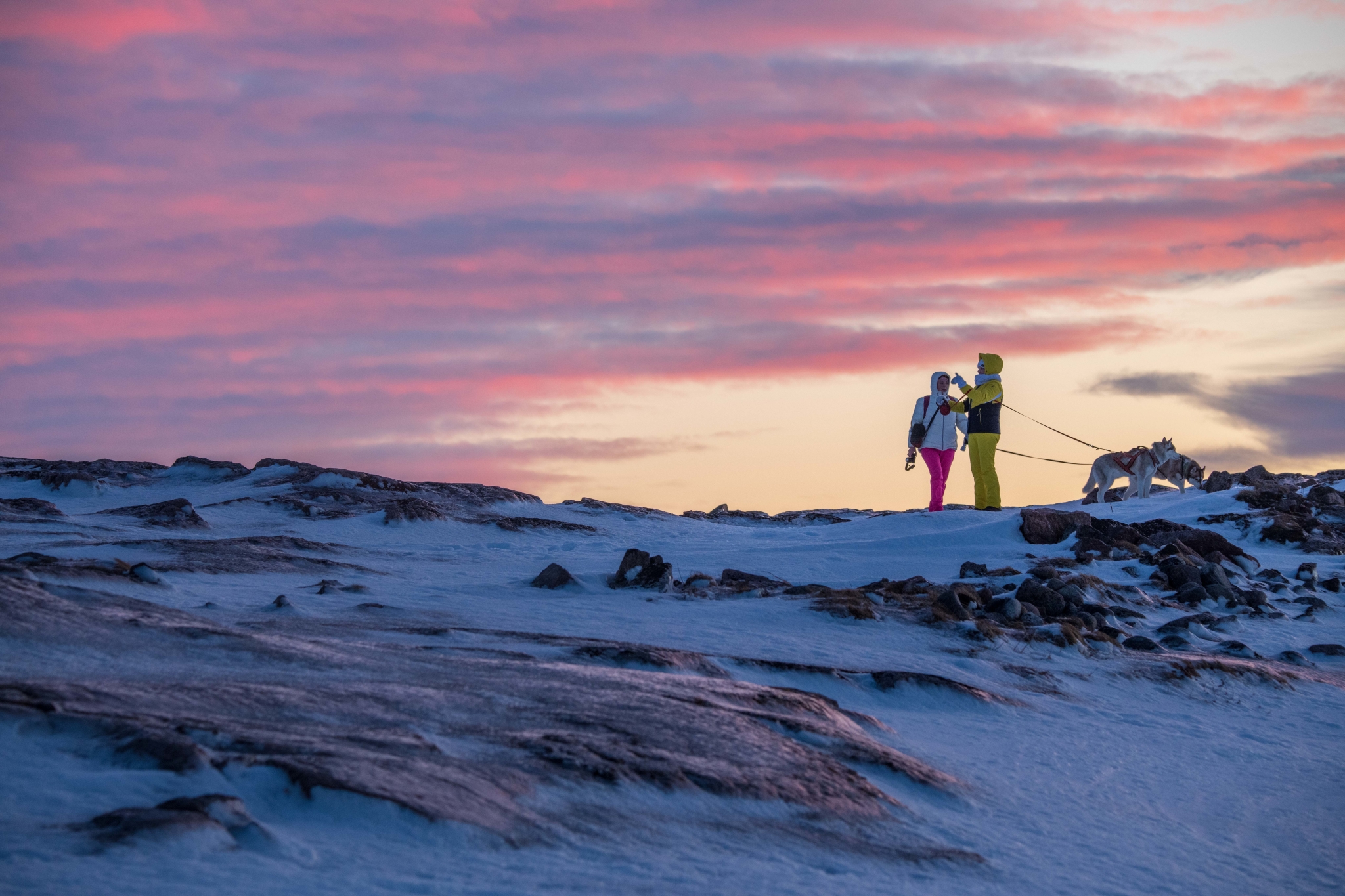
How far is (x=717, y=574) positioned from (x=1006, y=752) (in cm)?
626

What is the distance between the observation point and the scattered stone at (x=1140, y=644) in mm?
8672

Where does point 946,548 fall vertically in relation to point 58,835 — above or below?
above

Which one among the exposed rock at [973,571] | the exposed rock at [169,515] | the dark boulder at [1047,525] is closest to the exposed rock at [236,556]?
the exposed rock at [169,515]

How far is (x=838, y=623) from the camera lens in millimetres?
8164

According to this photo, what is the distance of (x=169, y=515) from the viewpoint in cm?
1331

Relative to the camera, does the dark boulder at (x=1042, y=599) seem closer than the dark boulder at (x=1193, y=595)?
Yes

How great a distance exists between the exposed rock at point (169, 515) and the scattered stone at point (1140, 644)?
33.3 feet

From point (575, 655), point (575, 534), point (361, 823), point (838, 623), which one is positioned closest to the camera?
point (361, 823)

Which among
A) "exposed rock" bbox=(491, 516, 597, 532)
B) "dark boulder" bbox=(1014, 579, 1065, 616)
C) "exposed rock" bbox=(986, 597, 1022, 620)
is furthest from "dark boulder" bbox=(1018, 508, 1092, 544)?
"exposed rock" bbox=(491, 516, 597, 532)

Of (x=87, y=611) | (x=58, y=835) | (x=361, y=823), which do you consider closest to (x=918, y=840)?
(x=361, y=823)

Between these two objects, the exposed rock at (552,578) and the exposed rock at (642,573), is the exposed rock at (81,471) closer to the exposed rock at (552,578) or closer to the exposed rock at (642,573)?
the exposed rock at (552,578)

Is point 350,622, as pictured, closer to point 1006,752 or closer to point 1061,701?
point 1006,752

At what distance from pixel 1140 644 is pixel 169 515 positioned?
35.8ft

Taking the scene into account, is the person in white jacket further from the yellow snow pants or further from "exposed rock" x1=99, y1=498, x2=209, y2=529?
"exposed rock" x1=99, y1=498, x2=209, y2=529
